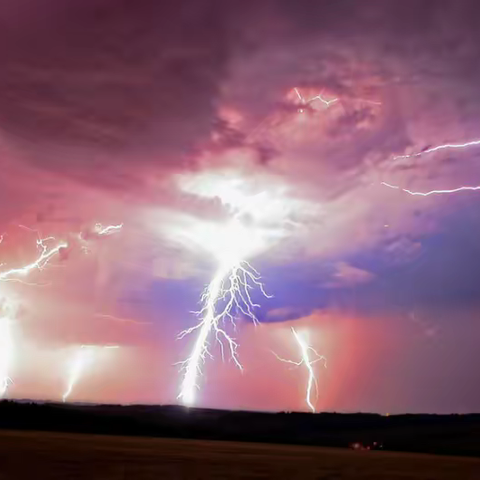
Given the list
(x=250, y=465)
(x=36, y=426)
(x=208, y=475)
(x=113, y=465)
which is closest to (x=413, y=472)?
(x=250, y=465)

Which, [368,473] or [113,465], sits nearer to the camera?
[113,465]

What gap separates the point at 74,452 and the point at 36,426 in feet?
65.8

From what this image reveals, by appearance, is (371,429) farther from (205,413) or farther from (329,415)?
(205,413)

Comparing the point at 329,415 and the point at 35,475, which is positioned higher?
the point at 329,415

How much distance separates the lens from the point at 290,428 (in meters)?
43.8

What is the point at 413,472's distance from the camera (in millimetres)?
17250

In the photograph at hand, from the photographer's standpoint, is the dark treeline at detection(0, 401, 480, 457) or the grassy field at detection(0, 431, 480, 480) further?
the dark treeline at detection(0, 401, 480, 457)

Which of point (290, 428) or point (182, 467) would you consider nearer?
point (182, 467)

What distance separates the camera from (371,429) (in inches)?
1742

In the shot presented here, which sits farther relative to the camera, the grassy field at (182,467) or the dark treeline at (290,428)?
the dark treeline at (290,428)

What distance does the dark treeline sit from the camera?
3422 cm

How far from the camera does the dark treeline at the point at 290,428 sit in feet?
112

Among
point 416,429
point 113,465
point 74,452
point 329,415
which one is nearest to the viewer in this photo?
point 113,465

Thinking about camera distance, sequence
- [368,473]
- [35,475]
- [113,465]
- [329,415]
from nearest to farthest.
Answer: [35,475] < [113,465] < [368,473] < [329,415]
